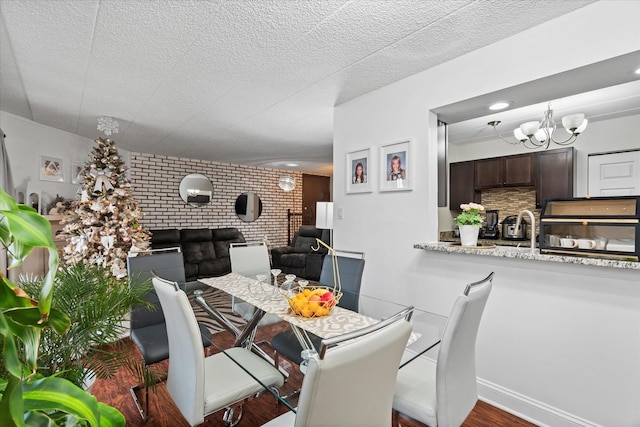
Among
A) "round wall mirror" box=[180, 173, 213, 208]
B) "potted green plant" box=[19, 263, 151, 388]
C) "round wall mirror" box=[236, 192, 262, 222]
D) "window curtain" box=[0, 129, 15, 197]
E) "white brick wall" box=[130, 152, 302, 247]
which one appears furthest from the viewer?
"round wall mirror" box=[236, 192, 262, 222]

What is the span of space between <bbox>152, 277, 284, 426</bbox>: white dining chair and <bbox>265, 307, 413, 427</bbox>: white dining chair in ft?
2.00

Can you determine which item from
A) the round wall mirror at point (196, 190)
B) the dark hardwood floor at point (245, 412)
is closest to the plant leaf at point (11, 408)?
the dark hardwood floor at point (245, 412)

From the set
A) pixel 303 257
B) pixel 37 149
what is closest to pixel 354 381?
pixel 37 149

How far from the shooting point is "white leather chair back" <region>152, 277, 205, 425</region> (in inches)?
50.7

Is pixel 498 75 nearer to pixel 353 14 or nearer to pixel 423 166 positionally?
pixel 423 166

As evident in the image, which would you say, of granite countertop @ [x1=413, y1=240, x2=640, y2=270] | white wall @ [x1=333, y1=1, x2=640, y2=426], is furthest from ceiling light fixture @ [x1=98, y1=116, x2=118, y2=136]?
granite countertop @ [x1=413, y1=240, x2=640, y2=270]

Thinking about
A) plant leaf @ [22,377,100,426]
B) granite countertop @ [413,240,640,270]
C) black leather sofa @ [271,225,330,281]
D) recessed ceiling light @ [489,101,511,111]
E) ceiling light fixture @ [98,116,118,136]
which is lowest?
black leather sofa @ [271,225,330,281]

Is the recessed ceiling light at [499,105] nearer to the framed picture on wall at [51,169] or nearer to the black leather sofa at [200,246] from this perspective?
the black leather sofa at [200,246]

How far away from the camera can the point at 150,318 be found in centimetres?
226

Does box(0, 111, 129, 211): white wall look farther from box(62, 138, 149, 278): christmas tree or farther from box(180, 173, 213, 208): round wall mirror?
box(180, 173, 213, 208): round wall mirror

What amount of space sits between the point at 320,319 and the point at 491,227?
382 centimetres

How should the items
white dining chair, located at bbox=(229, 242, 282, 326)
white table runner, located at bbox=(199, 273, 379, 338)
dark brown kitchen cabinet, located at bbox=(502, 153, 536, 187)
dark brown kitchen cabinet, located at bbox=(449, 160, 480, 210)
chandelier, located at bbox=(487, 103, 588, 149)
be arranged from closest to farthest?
white table runner, located at bbox=(199, 273, 379, 338) < chandelier, located at bbox=(487, 103, 588, 149) < white dining chair, located at bbox=(229, 242, 282, 326) < dark brown kitchen cabinet, located at bbox=(502, 153, 536, 187) < dark brown kitchen cabinet, located at bbox=(449, 160, 480, 210)

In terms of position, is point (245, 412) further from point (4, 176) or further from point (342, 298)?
point (4, 176)

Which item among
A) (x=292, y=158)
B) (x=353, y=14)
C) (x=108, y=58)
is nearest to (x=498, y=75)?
(x=353, y=14)
